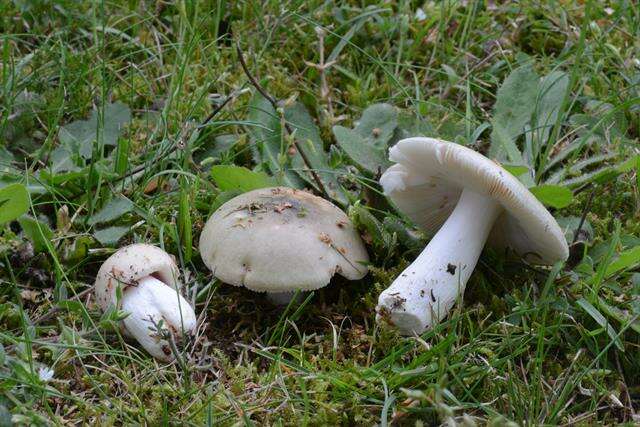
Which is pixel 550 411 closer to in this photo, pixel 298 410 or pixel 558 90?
pixel 298 410

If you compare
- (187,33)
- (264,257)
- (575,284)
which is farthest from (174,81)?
(575,284)

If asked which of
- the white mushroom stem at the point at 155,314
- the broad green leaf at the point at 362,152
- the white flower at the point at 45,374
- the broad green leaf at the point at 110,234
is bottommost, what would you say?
the white flower at the point at 45,374

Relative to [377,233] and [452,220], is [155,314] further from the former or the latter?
[452,220]

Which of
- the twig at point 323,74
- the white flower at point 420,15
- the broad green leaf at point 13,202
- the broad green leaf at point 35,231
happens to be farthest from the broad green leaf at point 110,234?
the white flower at point 420,15

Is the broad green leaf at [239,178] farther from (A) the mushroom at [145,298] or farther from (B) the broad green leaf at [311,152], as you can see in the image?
(A) the mushroom at [145,298]

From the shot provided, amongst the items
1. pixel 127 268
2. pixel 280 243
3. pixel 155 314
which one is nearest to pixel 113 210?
pixel 127 268

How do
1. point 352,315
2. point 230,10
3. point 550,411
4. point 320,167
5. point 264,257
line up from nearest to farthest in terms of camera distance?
point 550,411 → point 264,257 → point 352,315 → point 320,167 → point 230,10
